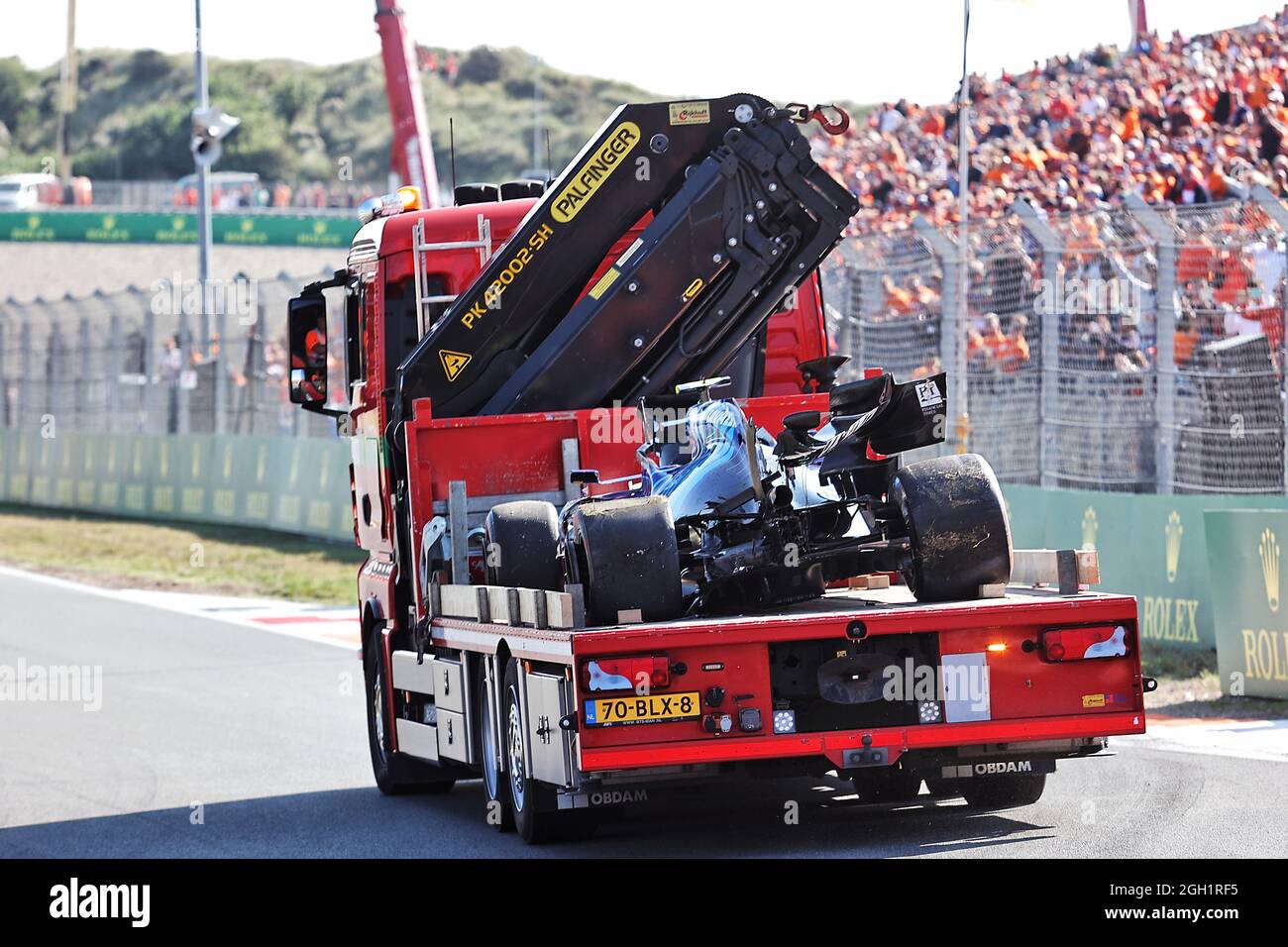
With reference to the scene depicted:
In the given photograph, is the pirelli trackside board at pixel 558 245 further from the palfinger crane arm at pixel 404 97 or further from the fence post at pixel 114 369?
the palfinger crane arm at pixel 404 97

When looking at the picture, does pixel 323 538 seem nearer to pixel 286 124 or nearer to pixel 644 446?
pixel 644 446

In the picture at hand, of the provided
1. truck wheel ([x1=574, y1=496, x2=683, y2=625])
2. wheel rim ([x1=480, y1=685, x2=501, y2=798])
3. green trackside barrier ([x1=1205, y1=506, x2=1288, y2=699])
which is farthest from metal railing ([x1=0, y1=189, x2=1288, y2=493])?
truck wheel ([x1=574, y1=496, x2=683, y2=625])

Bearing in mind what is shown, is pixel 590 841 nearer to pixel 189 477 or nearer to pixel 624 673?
pixel 624 673

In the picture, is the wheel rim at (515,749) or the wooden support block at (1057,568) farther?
the wheel rim at (515,749)

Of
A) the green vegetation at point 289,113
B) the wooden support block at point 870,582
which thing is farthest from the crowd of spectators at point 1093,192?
the green vegetation at point 289,113

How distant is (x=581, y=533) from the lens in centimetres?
846

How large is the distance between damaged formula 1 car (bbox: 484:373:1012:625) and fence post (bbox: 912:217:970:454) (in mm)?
7921

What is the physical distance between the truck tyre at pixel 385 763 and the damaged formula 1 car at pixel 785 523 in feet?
7.68

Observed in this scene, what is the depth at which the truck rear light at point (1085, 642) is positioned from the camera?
815cm

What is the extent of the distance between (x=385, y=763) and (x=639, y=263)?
118 inches

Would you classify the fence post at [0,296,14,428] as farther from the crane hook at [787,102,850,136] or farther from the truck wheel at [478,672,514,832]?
the truck wheel at [478,672,514,832]

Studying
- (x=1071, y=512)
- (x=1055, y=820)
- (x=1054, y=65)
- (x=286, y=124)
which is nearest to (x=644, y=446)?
(x=1055, y=820)

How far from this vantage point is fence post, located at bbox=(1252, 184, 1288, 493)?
1442cm
